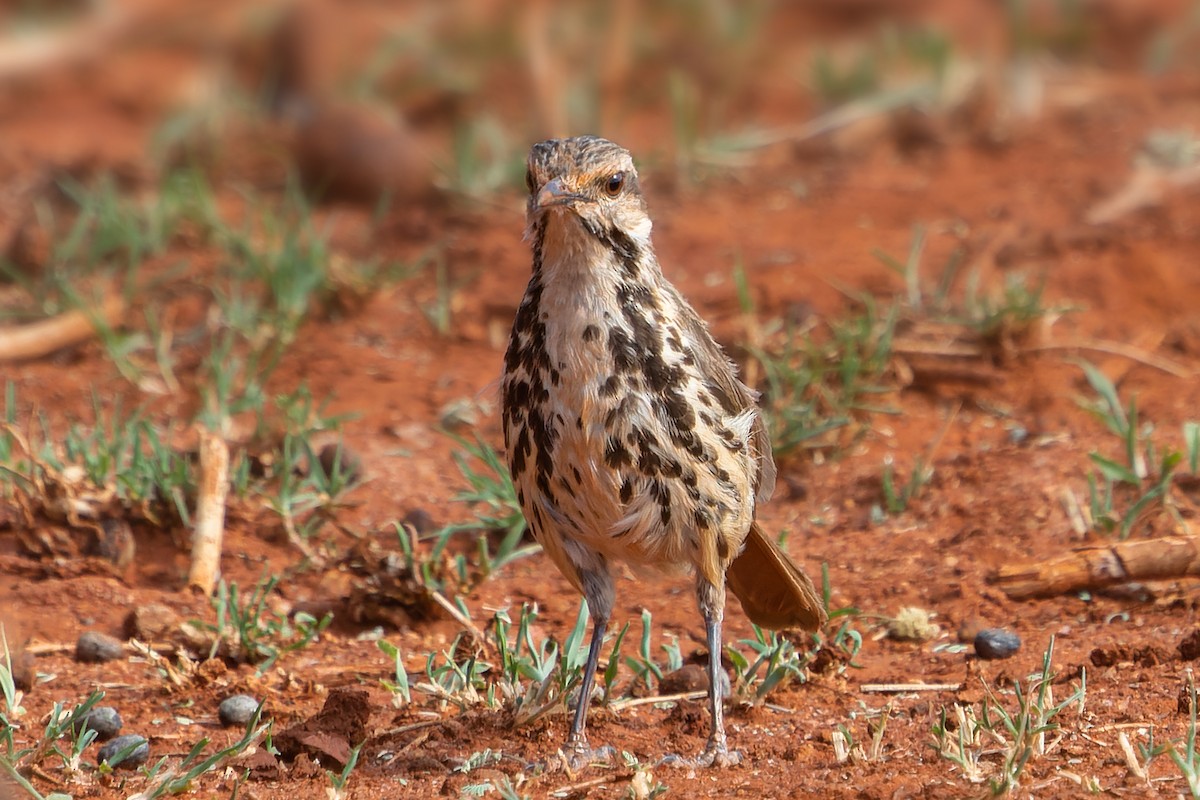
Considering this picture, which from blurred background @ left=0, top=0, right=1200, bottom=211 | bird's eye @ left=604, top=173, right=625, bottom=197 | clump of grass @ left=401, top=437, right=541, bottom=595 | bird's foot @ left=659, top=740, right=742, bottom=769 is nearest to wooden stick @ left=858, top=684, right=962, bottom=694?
bird's foot @ left=659, top=740, right=742, bottom=769

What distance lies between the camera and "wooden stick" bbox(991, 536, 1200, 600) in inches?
196

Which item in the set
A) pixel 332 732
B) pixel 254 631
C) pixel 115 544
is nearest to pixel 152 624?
pixel 254 631

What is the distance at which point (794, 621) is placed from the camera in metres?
4.60

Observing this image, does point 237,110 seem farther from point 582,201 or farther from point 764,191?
point 582,201

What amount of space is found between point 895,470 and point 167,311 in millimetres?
3114

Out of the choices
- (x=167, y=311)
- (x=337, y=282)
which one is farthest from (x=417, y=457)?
(x=167, y=311)

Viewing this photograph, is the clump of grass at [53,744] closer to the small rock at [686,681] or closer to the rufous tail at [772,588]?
the small rock at [686,681]

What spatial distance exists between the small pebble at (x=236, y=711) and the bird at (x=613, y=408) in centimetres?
89

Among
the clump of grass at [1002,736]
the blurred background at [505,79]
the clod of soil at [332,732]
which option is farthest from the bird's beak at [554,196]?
the blurred background at [505,79]

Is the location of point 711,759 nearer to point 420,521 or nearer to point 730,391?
point 730,391

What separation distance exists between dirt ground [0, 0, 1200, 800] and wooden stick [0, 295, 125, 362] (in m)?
0.06

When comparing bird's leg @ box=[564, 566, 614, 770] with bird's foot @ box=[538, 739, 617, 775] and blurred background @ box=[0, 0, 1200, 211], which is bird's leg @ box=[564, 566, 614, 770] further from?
blurred background @ box=[0, 0, 1200, 211]

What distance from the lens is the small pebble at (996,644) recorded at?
4762 millimetres

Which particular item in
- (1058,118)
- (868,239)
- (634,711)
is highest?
(1058,118)
